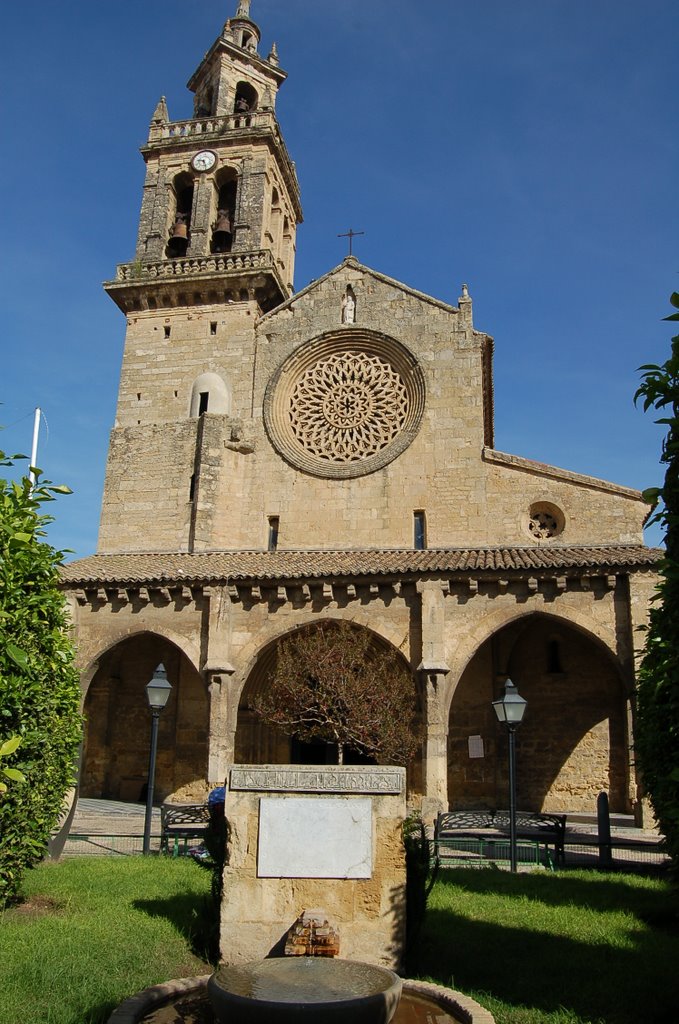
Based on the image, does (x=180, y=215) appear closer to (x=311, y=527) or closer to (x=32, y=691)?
(x=311, y=527)

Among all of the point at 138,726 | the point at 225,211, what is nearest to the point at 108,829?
the point at 138,726

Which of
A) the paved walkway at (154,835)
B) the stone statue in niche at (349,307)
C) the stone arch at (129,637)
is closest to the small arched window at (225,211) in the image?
the stone statue in niche at (349,307)

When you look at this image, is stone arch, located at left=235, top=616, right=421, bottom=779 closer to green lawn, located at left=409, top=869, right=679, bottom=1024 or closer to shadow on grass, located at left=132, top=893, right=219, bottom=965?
green lawn, located at left=409, top=869, right=679, bottom=1024

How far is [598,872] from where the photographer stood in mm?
10508

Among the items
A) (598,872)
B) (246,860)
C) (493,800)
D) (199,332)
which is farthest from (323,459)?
(246,860)

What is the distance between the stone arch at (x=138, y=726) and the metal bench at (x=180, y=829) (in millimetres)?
5492

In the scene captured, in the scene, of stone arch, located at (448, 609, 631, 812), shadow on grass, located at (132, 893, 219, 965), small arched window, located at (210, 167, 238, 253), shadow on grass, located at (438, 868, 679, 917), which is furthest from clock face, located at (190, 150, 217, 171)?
shadow on grass, located at (132, 893, 219, 965)

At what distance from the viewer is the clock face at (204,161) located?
24.8 meters

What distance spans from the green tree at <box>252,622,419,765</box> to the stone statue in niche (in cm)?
870

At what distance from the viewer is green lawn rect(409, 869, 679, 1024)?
18.2 ft

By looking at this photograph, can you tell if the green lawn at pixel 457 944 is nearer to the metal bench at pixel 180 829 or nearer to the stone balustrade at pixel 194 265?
the metal bench at pixel 180 829

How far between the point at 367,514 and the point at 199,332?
728 centimetres

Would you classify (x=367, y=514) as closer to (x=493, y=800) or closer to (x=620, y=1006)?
(x=493, y=800)

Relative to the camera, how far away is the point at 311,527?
20.3m
